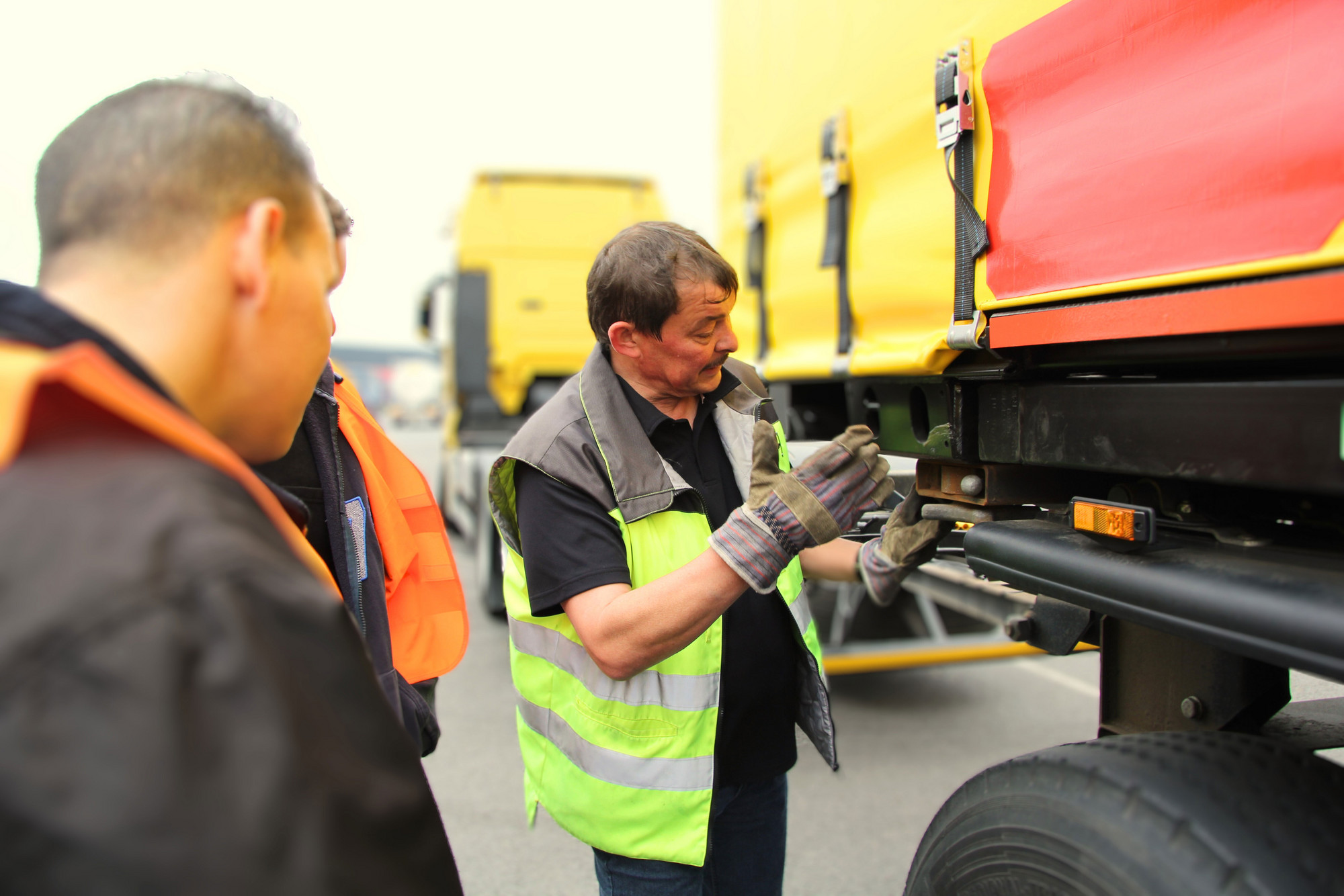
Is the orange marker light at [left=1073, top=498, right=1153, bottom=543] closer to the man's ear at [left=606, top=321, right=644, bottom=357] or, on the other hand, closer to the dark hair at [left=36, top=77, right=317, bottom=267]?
the man's ear at [left=606, top=321, right=644, bottom=357]

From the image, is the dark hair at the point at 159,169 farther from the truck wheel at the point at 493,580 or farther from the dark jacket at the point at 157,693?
the truck wheel at the point at 493,580

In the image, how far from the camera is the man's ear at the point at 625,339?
1795 millimetres

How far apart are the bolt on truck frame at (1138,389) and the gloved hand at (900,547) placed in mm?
97

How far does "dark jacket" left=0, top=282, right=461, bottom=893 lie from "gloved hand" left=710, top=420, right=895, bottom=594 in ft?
2.81

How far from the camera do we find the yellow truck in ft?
26.1

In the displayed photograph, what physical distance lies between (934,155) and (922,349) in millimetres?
392

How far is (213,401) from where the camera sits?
2.98 ft

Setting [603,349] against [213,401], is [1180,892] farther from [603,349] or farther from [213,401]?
[603,349]

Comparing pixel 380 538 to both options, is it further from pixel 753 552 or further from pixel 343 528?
pixel 753 552

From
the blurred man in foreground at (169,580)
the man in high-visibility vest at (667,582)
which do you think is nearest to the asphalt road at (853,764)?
the man in high-visibility vest at (667,582)

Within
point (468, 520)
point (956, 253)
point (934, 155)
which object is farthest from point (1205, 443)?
point (468, 520)

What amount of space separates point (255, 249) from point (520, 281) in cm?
727

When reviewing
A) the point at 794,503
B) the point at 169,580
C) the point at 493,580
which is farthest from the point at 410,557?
the point at 493,580

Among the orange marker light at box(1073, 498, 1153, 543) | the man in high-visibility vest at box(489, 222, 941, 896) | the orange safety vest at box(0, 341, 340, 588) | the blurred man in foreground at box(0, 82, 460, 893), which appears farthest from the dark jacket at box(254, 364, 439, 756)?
the orange marker light at box(1073, 498, 1153, 543)
